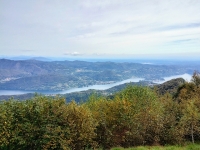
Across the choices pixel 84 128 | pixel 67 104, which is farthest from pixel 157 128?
pixel 67 104

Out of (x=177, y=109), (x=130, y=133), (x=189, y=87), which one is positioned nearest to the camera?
(x=130, y=133)

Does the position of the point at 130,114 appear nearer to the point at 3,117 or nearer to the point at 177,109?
the point at 177,109

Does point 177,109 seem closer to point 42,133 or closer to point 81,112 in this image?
point 81,112

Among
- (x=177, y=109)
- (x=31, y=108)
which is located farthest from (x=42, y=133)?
(x=177, y=109)

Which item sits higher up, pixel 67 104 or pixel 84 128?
pixel 67 104

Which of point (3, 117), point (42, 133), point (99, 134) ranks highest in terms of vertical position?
point (3, 117)

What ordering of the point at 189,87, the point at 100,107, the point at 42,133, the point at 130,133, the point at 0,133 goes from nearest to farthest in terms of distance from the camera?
the point at 0,133 → the point at 42,133 → the point at 130,133 → the point at 100,107 → the point at 189,87

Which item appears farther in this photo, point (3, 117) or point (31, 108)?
point (31, 108)
